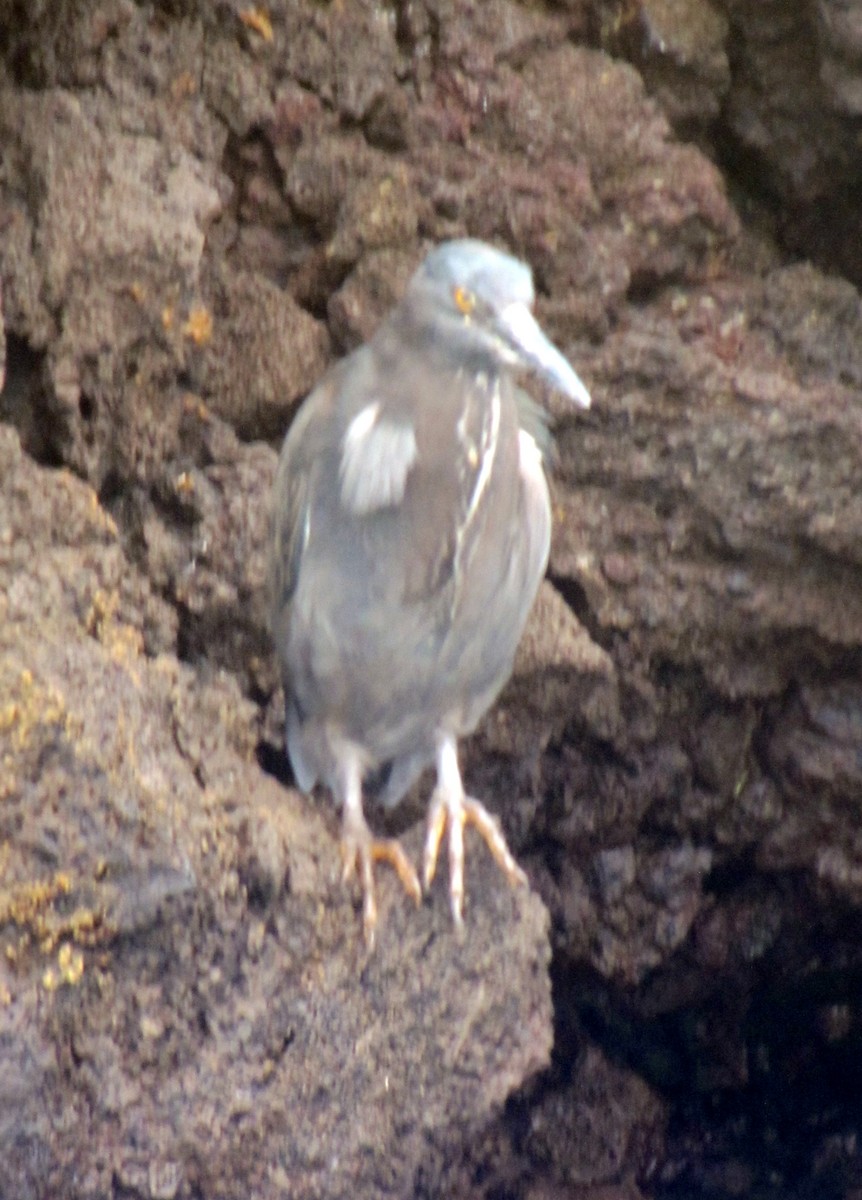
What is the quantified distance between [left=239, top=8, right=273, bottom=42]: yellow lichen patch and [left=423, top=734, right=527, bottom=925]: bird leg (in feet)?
5.64

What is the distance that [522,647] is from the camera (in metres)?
3.54

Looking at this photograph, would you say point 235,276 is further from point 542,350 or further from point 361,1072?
point 361,1072

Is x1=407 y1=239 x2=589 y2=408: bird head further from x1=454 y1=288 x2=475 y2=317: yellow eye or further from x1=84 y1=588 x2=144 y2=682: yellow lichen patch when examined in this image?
x1=84 y1=588 x2=144 y2=682: yellow lichen patch

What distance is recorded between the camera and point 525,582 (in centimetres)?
300

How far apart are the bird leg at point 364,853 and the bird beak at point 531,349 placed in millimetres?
969

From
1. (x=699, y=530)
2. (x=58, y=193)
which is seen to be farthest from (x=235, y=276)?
(x=699, y=530)

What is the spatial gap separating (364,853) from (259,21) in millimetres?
1942

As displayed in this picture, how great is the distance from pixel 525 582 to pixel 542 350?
601 mm

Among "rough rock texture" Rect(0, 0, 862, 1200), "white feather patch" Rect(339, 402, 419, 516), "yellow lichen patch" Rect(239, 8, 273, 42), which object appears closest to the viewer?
"rough rock texture" Rect(0, 0, 862, 1200)

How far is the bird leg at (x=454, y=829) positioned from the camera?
293 centimetres

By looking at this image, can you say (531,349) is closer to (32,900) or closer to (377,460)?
(377,460)

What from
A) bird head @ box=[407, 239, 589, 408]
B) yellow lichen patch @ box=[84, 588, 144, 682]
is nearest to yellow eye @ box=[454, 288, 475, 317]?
bird head @ box=[407, 239, 589, 408]

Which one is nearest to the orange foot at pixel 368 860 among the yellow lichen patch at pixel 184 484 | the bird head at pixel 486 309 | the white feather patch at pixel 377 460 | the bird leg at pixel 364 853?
the bird leg at pixel 364 853

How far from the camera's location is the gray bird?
8.79 ft
